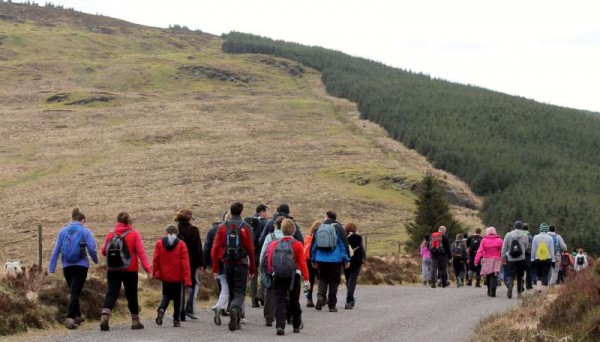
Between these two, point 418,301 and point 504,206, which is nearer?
point 418,301

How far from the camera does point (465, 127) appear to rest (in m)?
135

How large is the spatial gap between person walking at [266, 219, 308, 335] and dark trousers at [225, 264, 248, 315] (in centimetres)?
43

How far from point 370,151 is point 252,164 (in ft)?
51.8

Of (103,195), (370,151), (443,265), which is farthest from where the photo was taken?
(370,151)

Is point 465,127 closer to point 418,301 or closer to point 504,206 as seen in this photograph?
point 504,206

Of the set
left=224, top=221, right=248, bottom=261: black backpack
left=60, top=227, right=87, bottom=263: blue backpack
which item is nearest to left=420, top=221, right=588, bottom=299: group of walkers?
left=224, top=221, right=248, bottom=261: black backpack

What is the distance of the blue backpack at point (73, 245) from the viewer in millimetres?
14266

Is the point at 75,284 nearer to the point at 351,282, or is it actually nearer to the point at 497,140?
the point at 351,282

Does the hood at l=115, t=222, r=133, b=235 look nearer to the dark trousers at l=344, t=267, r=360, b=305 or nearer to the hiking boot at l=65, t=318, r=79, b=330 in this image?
the hiking boot at l=65, t=318, r=79, b=330

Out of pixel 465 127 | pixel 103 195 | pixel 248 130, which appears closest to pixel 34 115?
pixel 248 130

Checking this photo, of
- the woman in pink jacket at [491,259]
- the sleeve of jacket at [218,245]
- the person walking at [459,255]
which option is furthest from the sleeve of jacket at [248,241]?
the person walking at [459,255]

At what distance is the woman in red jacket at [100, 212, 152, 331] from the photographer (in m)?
14.1

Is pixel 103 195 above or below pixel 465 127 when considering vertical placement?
below

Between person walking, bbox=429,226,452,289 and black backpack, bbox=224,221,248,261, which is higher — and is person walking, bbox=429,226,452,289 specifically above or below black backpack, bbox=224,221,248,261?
below
